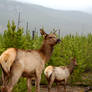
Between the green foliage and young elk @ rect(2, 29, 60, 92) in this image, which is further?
the green foliage

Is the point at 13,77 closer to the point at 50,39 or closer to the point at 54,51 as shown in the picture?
the point at 50,39

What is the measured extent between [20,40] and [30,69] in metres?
9.96

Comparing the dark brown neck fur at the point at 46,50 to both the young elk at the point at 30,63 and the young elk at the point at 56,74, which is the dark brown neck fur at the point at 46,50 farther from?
the young elk at the point at 56,74

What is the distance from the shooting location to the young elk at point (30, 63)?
565cm

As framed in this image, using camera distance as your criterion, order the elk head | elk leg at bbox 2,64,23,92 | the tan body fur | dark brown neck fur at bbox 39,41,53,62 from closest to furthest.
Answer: the tan body fur < elk leg at bbox 2,64,23,92 < the elk head < dark brown neck fur at bbox 39,41,53,62

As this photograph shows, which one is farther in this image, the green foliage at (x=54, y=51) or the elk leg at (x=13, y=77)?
the green foliage at (x=54, y=51)

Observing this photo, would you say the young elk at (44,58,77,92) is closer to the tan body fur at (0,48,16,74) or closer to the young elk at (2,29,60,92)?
the young elk at (2,29,60,92)

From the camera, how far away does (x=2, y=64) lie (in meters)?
5.41

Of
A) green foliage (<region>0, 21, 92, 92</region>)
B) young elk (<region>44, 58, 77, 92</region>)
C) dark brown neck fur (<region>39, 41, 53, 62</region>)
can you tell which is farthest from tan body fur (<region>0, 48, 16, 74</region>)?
young elk (<region>44, 58, 77, 92</region>)

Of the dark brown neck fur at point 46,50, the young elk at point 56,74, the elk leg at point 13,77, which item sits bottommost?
the young elk at point 56,74

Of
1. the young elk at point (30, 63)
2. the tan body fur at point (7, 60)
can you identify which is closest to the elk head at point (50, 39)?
the young elk at point (30, 63)

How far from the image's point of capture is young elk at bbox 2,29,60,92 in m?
5.65

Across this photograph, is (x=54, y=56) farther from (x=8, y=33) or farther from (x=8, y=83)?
(x=8, y=83)

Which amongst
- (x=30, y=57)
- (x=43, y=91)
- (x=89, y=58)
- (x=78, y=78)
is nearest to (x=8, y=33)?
(x=43, y=91)
